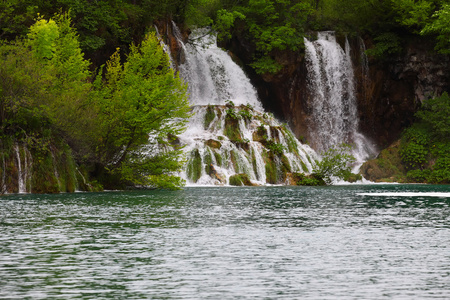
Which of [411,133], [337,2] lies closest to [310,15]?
[337,2]

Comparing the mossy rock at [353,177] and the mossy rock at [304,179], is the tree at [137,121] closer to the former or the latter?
the mossy rock at [304,179]

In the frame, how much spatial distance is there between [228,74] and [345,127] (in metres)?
15.0

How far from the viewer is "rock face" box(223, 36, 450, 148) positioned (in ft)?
224

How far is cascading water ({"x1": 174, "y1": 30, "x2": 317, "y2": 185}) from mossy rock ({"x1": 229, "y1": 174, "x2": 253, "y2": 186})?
0.40 m

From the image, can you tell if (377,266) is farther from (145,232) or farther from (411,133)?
(411,133)

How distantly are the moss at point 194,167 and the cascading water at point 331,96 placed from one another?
21.3 metres

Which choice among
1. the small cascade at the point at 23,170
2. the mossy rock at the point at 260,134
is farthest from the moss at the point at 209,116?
the small cascade at the point at 23,170

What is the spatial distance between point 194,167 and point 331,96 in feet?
79.7

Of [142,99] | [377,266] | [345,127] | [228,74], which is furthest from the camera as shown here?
[345,127]

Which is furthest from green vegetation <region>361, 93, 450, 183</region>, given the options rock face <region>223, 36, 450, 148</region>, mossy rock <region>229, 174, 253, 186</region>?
mossy rock <region>229, 174, 253, 186</region>

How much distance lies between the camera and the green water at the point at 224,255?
962cm

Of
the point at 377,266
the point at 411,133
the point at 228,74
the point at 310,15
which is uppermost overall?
the point at 310,15

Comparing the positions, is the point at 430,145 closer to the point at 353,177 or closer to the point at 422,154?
the point at 422,154

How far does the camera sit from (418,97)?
6925cm
